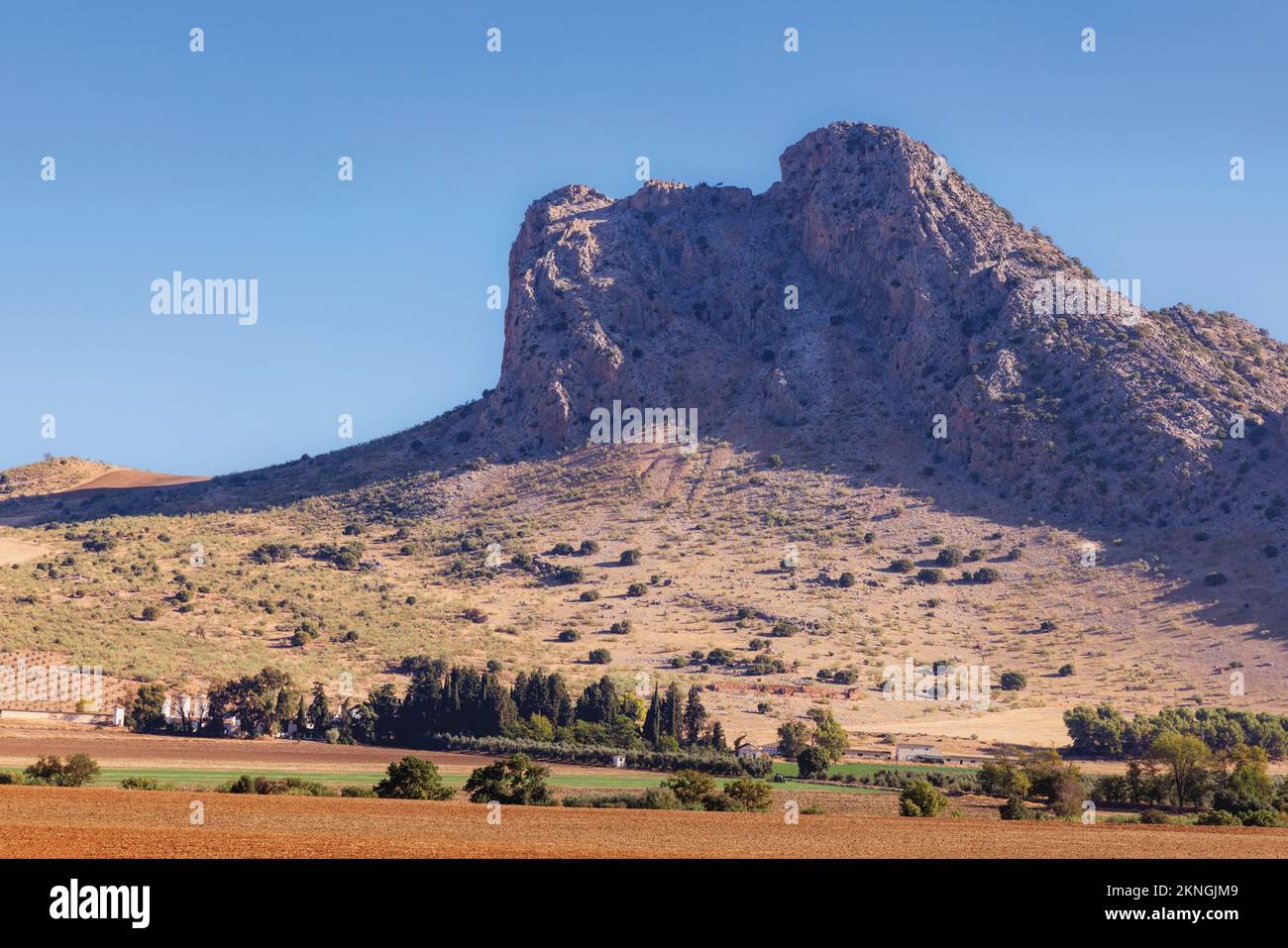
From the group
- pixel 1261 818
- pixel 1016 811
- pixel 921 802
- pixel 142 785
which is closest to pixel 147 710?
pixel 142 785

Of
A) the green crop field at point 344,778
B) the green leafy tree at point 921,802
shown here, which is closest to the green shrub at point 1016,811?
the green leafy tree at point 921,802

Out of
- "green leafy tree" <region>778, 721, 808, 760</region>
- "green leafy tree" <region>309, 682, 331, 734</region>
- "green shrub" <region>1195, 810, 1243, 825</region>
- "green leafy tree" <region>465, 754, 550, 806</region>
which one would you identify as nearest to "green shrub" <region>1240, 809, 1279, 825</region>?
"green shrub" <region>1195, 810, 1243, 825</region>

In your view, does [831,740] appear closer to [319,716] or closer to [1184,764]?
[1184,764]

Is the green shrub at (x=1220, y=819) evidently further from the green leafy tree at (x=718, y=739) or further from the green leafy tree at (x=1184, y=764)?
the green leafy tree at (x=718, y=739)
